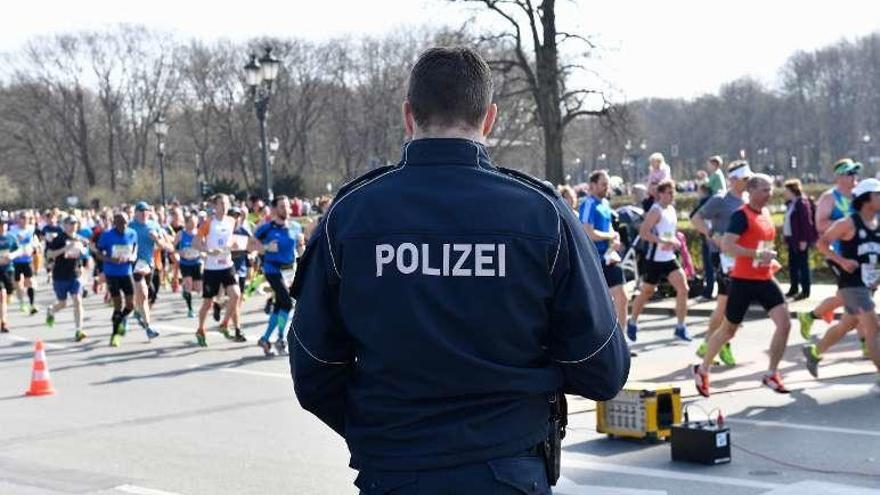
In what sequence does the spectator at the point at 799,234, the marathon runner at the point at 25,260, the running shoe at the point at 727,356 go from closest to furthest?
the running shoe at the point at 727,356 < the spectator at the point at 799,234 < the marathon runner at the point at 25,260

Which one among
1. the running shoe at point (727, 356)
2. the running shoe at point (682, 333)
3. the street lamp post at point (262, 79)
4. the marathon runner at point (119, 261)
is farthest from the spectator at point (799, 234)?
the street lamp post at point (262, 79)

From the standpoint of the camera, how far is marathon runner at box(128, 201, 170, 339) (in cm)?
1781

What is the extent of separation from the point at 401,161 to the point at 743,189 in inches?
418

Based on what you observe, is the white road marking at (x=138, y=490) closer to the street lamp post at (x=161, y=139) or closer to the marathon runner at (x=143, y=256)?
the marathon runner at (x=143, y=256)

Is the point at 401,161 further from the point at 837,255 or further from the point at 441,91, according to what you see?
the point at 837,255

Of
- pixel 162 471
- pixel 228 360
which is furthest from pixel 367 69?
pixel 162 471

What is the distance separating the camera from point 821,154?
382ft

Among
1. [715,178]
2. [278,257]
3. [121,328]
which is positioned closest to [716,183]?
[715,178]

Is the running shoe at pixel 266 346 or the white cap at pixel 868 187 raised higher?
the white cap at pixel 868 187

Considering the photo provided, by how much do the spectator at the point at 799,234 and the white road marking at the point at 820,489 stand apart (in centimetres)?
1137

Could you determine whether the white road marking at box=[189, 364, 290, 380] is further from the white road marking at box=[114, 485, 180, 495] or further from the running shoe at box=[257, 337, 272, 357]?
the white road marking at box=[114, 485, 180, 495]

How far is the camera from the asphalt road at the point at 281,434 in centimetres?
798

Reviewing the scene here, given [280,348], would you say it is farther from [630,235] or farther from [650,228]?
[630,235]

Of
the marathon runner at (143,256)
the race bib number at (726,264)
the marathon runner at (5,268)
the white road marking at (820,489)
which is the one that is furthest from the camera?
the marathon runner at (5,268)
